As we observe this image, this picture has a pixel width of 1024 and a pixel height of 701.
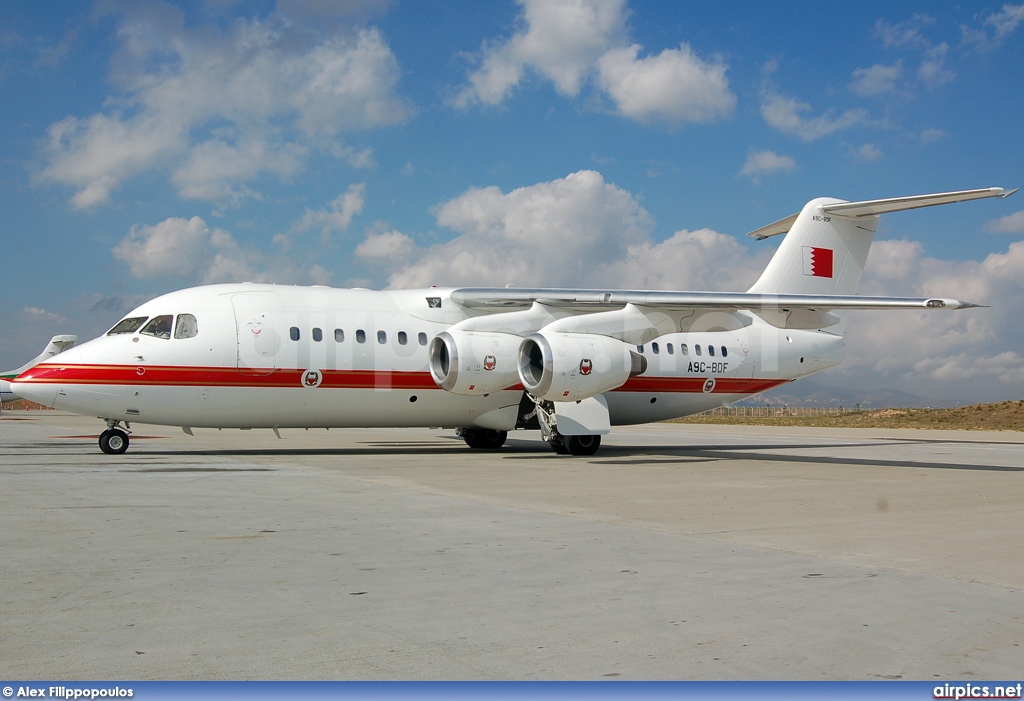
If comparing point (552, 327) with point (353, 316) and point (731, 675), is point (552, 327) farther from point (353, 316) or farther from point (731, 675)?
point (731, 675)

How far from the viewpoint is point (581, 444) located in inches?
794

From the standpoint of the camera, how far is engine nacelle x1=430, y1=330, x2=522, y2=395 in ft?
61.5

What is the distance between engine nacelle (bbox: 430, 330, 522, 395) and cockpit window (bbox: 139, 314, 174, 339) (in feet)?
17.3

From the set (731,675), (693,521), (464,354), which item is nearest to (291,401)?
(464,354)

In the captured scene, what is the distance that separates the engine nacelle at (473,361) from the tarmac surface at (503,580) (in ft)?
17.6

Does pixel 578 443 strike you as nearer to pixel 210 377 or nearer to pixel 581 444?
pixel 581 444

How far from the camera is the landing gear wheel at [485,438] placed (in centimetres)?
2289

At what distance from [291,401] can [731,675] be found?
15324 mm

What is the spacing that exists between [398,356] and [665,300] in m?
5.75

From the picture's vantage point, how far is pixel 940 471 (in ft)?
54.6

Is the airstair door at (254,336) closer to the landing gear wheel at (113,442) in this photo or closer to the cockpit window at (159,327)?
the cockpit window at (159,327)

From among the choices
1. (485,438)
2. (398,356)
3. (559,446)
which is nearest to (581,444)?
(559,446)

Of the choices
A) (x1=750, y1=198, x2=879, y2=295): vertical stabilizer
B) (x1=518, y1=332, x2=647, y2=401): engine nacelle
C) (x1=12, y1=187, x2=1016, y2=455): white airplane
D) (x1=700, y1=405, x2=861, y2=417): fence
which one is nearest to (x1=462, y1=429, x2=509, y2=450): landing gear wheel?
(x1=12, y1=187, x2=1016, y2=455): white airplane

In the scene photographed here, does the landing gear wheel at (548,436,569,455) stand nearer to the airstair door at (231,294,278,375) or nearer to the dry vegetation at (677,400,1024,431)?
the airstair door at (231,294,278,375)
